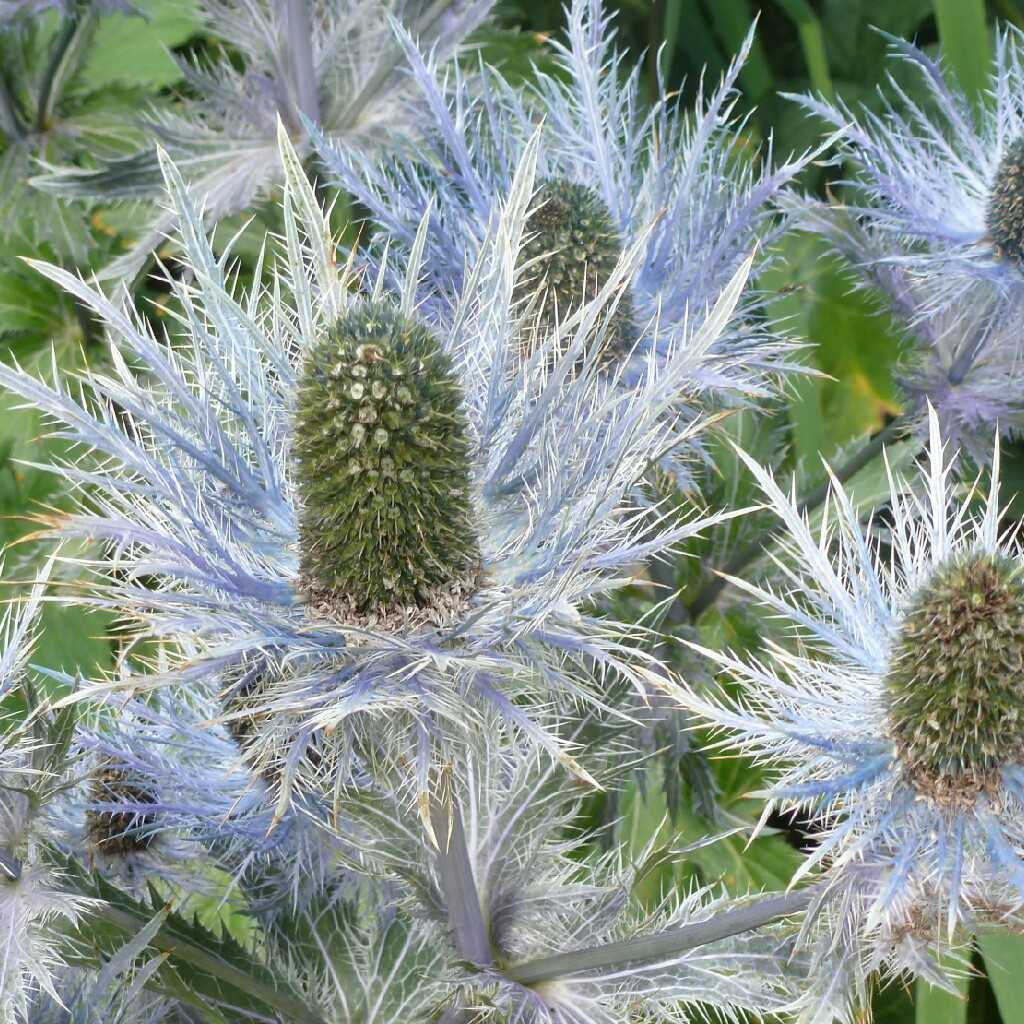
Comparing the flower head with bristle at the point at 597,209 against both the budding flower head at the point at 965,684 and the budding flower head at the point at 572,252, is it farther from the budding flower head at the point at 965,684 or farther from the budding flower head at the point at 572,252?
the budding flower head at the point at 965,684

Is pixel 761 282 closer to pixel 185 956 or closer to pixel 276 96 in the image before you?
pixel 276 96

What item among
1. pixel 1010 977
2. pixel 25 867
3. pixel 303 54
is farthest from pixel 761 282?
pixel 25 867

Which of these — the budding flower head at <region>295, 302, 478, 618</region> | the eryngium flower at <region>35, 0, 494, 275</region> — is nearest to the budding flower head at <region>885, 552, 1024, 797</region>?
the budding flower head at <region>295, 302, 478, 618</region>

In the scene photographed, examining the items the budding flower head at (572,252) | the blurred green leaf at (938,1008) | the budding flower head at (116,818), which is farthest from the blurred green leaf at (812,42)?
the budding flower head at (116,818)

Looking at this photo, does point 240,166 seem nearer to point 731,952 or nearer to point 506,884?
point 506,884

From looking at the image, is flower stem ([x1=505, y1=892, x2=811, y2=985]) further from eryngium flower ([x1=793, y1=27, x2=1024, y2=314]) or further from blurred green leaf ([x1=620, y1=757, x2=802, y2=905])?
eryngium flower ([x1=793, y1=27, x2=1024, y2=314])

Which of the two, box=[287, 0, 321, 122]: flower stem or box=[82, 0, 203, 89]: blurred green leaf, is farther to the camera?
box=[82, 0, 203, 89]: blurred green leaf

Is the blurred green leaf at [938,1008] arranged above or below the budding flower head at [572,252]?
below
